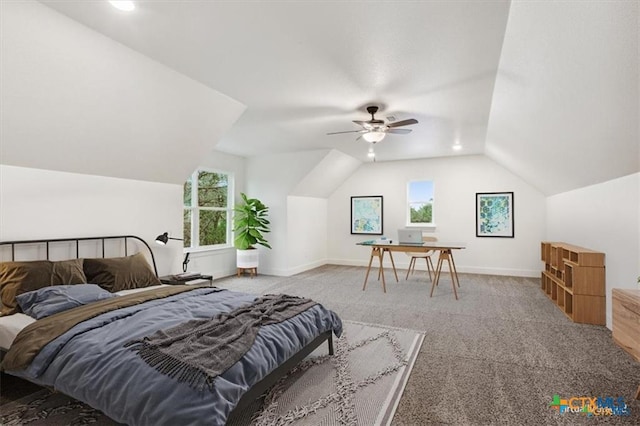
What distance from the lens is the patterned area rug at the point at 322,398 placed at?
202cm

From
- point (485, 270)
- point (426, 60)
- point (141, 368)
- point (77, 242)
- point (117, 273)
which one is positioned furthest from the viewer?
point (485, 270)

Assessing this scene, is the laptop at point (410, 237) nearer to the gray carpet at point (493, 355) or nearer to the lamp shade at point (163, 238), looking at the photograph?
the gray carpet at point (493, 355)

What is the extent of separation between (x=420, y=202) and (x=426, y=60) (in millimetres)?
5086

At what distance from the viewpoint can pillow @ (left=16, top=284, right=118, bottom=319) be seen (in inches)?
97.3

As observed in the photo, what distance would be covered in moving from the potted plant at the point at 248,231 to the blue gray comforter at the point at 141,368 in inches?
154

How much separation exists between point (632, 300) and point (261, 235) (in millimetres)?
5721

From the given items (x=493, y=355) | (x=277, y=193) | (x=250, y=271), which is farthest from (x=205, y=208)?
(x=493, y=355)

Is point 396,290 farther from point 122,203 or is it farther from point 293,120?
point 122,203

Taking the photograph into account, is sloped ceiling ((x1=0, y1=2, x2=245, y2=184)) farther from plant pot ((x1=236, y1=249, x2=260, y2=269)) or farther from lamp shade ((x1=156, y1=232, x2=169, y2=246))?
plant pot ((x1=236, y1=249, x2=260, y2=269))

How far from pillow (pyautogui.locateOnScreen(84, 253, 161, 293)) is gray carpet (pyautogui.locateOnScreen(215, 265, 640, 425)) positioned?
7.31 feet

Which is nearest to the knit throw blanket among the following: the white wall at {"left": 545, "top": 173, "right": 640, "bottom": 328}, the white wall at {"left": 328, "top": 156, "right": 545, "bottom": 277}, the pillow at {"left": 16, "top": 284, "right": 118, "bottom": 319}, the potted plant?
the pillow at {"left": 16, "top": 284, "right": 118, "bottom": 319}

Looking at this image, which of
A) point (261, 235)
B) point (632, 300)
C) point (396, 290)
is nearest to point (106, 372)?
point (632, 300)

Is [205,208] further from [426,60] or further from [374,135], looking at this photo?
[426,60]

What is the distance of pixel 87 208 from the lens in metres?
3.57
